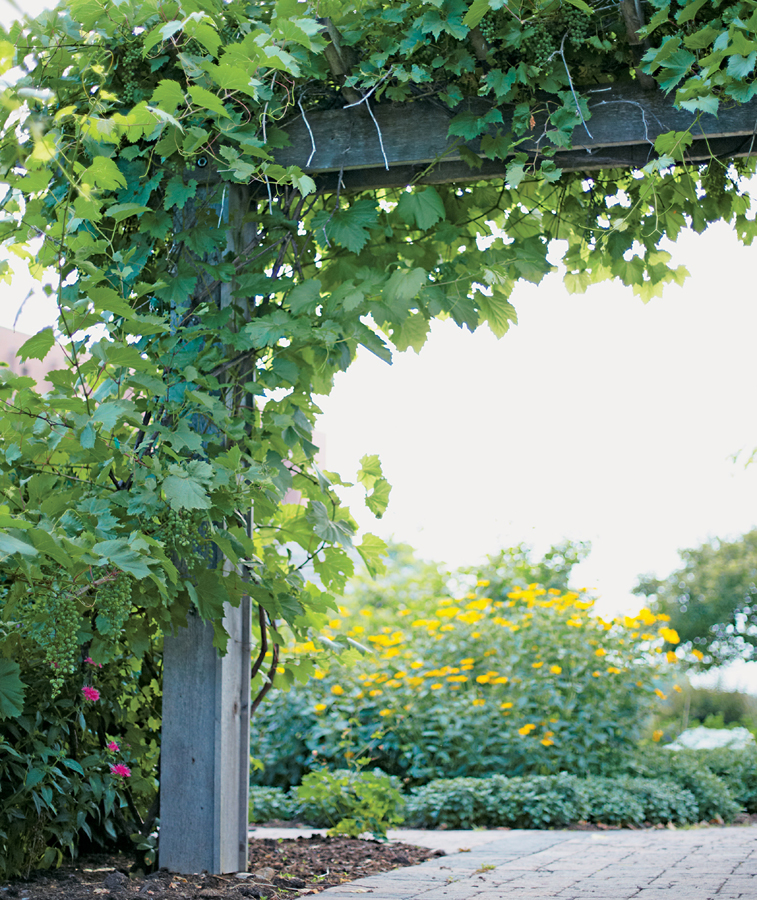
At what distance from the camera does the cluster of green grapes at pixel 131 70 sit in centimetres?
252

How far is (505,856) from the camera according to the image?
3475mm

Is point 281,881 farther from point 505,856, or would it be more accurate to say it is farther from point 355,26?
point 355,26

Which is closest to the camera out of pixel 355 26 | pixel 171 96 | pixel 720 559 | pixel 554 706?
pixel 171 96

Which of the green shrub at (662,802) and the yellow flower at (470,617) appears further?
the yellow flower at (470,617)

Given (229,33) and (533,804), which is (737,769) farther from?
(229,33)

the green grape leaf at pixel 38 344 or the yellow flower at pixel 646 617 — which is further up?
the green grape leaf at pixel 38 344

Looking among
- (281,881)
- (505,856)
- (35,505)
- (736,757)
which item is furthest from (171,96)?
(736,757)

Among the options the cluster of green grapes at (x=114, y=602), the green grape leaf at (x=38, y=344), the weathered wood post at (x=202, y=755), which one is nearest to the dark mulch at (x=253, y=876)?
the weathered wood post at (x=202, y=755)

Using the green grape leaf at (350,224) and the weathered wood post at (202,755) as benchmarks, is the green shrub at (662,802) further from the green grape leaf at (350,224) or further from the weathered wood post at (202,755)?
the green grape leaf at (350,224)

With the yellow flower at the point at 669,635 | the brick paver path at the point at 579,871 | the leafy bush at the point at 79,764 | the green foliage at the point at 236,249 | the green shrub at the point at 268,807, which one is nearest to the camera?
the green foliage at the point at 236,249

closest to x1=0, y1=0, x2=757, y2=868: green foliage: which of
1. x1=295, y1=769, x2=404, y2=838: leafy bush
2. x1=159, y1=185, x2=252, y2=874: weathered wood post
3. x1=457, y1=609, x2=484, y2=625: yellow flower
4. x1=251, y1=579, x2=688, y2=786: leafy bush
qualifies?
x1=159, y1=185, x2=252, y2=874: weathered wood post

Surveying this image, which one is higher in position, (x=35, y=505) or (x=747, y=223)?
(x=747, y=223)

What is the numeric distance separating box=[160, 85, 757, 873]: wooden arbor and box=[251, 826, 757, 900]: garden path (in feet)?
1.44

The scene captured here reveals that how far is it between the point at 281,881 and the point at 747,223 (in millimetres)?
2630
